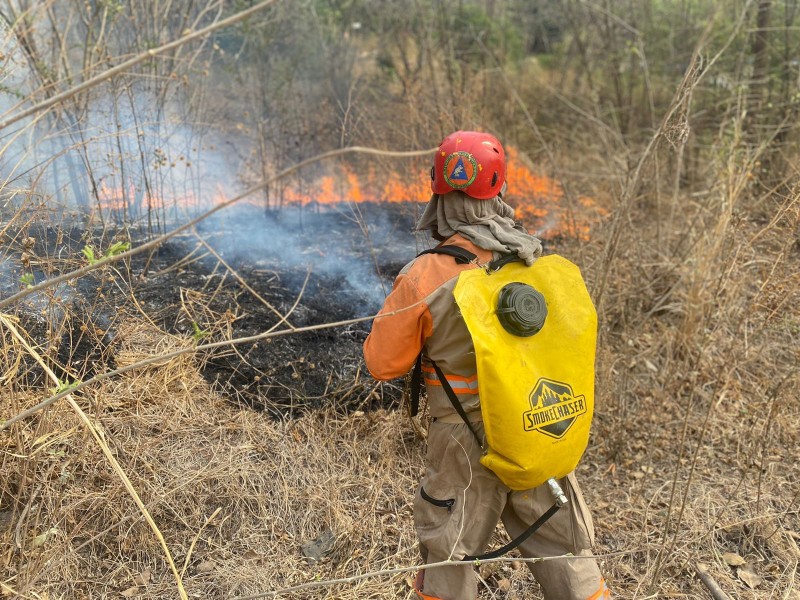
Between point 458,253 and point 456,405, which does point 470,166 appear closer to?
A: point 458,253

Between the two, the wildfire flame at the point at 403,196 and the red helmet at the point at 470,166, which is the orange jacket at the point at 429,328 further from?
the wildfire flame at the point at 403,196

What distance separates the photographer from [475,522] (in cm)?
268

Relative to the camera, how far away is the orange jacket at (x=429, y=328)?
2.57 metres

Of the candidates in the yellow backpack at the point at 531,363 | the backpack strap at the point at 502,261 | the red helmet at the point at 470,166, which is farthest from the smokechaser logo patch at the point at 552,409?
the red helmet at the point at 470,166

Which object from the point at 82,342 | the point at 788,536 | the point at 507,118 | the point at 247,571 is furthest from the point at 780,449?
the point at 507,118

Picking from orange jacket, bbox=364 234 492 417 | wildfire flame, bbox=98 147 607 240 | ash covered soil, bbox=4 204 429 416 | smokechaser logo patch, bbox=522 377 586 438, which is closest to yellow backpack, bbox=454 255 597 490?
smokechaser logo patch, bbox=522 377 586 438

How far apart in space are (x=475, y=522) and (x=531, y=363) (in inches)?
26.6

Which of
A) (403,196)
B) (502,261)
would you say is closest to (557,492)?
(502,261)

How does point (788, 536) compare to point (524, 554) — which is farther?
point (788, 536)

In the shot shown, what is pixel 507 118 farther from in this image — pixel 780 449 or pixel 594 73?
pixel 780 449

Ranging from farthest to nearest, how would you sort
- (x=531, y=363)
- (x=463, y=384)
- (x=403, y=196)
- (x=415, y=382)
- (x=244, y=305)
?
(x=403, y=196), (x=244, y=305), (x=415, y=382), (x=463, y=384), (x=531, y=363)

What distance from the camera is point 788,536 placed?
3.75m

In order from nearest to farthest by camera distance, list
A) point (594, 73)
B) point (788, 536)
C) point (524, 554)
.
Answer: point (524, 554) → point (788, 536) → point (594, 73)

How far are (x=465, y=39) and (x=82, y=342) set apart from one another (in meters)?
10.1
